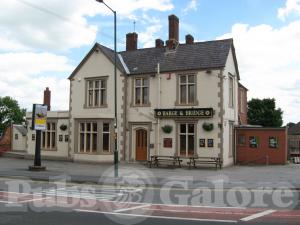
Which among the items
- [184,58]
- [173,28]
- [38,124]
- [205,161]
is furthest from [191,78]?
[38,124]

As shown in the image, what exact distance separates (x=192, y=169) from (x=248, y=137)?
19.7 feet

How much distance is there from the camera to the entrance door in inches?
1202

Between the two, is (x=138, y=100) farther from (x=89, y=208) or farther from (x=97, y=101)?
(x=89, y=208)

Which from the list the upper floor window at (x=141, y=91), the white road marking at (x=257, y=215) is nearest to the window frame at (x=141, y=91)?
Answer: the upper floor window at (x=141, y=91)

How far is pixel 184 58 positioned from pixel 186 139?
230 inches

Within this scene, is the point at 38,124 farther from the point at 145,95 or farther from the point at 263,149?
the point at 263,149

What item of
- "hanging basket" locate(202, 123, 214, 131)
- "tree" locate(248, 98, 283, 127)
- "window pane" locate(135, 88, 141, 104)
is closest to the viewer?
"hanging basket" locate(202, 123, 214, 131)

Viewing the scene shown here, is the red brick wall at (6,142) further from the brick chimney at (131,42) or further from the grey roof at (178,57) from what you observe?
the brick chimney at (131,42)

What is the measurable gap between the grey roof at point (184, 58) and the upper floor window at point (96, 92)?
2496mm

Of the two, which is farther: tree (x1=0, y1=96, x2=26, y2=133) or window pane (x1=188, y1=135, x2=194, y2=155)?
tree (x1=0, y1=96, x2=26, y2=133)

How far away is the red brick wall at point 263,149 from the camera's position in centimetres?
2955

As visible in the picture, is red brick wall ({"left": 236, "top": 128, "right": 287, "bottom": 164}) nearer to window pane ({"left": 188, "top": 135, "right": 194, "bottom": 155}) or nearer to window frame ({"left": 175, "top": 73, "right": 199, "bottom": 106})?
window pane ({"left": 188, "top": 135, "right": 194, "bottom": 155})

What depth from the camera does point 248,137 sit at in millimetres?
30594

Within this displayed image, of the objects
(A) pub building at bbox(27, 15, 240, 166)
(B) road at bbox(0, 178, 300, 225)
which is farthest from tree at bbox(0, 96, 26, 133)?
(B) road at bbox(0, 178, 300, 225)
